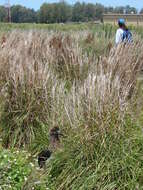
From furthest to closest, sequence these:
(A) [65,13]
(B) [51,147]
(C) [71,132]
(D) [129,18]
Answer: (A) [65,13], (D) [129,18], (B) [51,147], (C) [71,132]

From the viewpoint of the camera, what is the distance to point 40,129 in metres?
5.12

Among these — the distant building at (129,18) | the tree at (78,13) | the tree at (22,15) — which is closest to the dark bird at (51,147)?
the distant building at (129,18)

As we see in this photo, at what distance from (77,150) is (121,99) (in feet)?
2.30

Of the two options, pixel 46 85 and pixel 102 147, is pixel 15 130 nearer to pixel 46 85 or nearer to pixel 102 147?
pixel 46 85

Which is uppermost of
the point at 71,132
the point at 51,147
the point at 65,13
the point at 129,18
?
the point at 65,13

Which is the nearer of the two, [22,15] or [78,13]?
[78,13]

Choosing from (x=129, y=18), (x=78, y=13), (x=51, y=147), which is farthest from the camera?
(x=78, y=13)

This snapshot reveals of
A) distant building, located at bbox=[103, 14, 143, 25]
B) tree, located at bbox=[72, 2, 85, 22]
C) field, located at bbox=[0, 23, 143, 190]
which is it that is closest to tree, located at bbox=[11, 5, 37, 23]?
tree, located at bbox=[72, 2, 85, 22]

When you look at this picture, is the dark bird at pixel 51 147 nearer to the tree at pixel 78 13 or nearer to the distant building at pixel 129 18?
the distant building at pixel 129 18

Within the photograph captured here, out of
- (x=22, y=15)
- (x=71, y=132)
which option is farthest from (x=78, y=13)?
(x=71, y=132)

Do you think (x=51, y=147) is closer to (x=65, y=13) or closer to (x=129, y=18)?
(x=129, y=18)

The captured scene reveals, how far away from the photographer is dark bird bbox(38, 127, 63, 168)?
176 inches

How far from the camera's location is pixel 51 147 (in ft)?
15.2

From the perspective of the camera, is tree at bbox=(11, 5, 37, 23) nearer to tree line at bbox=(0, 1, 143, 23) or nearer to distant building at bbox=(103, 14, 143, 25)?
tree line at bbox=(0, 1, 143, 23)
